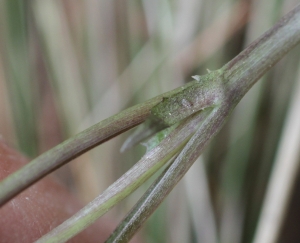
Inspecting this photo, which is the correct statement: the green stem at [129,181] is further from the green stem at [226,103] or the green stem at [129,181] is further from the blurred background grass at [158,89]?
the blurred background grass at [158,89]

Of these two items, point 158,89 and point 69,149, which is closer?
point 69,149

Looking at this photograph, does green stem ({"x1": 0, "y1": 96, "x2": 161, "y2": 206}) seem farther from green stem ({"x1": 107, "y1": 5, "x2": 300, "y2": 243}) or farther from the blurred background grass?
the blurred background grass

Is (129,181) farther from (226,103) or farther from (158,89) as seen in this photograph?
(158,89)

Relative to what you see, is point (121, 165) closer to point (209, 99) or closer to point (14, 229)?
point (14, 229)

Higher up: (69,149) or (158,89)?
(158,89)

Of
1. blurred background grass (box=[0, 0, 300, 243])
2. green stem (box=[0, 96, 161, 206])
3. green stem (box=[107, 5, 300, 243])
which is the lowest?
green stem (box=[0, 96, 161, 206])

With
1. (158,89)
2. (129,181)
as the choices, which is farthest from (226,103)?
(158,89)

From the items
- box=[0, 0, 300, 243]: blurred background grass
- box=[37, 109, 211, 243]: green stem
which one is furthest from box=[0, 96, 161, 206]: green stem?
box=[0, 0, 300, 243]: blurred background grass

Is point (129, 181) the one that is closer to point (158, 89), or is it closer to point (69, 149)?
point (69, 149)

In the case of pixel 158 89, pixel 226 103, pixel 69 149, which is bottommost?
pixel 69 149
